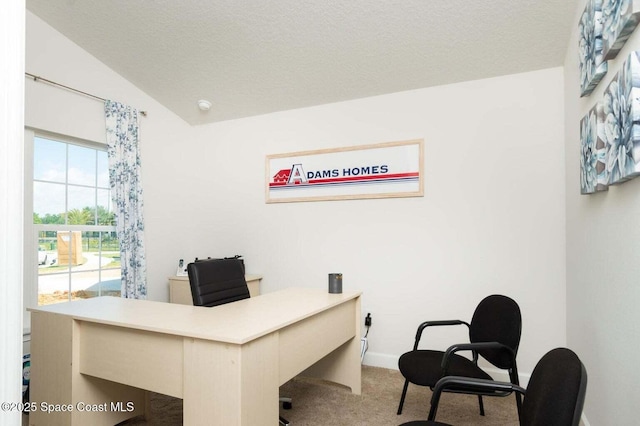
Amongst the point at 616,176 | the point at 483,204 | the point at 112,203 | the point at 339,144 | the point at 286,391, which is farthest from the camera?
the point at 339,144

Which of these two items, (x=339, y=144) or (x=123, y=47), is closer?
(x=123, y=47)

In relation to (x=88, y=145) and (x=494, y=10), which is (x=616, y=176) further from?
(x=88, y=145)

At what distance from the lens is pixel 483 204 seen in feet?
10.0

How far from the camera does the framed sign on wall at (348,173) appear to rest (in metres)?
3.32

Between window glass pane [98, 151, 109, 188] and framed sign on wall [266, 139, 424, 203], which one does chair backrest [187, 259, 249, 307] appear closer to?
framed sign on wall [266, 139, 424, 203]

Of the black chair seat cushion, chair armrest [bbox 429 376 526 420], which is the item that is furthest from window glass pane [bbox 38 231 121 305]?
chair armrest [bbox 429 376 526 420]

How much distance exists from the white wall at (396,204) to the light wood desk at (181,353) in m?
1.02

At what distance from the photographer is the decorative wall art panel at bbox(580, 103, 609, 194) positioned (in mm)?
1671

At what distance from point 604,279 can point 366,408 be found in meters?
Answer: 1.67

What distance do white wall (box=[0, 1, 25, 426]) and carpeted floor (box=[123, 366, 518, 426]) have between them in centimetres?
180

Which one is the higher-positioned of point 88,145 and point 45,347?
point 88,145

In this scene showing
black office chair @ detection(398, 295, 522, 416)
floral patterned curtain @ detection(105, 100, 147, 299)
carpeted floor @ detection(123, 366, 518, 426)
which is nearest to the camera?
black office chair @ detection(398, 295, 522, 416)

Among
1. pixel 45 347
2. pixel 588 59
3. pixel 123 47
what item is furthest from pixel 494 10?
pixel 45 347

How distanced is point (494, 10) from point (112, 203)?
138 inches
